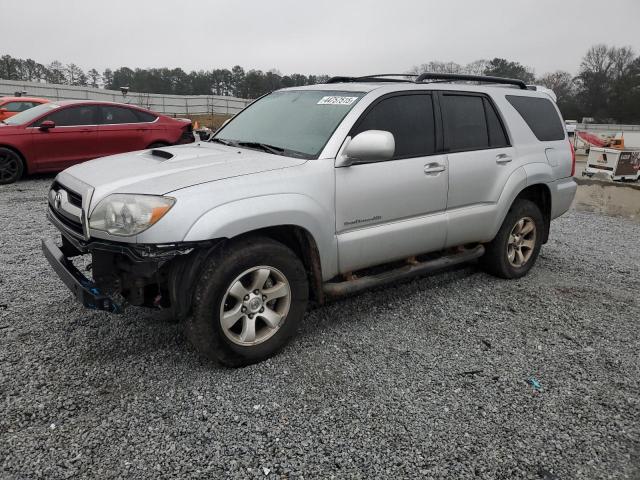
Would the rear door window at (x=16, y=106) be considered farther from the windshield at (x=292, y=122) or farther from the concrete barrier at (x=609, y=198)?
the concrete barrier at (x=609, y=198)

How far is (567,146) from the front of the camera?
5.03 metres

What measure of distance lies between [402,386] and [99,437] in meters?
1.69

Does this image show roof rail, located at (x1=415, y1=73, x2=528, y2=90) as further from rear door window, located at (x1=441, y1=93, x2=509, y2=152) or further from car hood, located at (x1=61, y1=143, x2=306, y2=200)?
car hood, located at (x1=61, y1=143, x2=306, y2=200)

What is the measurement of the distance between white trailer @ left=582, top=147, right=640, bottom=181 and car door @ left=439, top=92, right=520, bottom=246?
13046 mm

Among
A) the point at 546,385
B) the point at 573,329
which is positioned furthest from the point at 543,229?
the point at 546,385

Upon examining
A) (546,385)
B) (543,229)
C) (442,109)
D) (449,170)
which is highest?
(442,109)

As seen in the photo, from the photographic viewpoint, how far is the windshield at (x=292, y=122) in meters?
3.44

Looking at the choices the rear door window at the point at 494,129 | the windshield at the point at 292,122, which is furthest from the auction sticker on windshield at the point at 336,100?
the rear door window at the point at 494,129

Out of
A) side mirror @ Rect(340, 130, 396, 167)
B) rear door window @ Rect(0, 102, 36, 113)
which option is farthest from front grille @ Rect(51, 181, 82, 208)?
rear door window @ Rect(0, 102, 36, 113)

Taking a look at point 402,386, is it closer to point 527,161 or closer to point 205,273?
point 205,273

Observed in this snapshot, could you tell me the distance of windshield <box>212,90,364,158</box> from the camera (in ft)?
11.3

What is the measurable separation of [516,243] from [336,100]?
2.40m

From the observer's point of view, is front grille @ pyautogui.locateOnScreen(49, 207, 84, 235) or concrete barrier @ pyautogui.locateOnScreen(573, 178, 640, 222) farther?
concrete barrier @ pyautogui.locateOnScreen(573, 178, 640, 222)

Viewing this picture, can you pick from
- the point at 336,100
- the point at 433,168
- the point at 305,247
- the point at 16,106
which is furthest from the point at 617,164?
the point at 16,106
